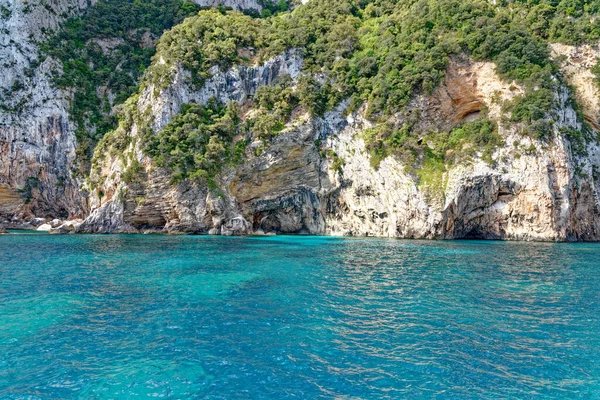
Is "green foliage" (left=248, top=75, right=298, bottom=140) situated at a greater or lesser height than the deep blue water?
greater

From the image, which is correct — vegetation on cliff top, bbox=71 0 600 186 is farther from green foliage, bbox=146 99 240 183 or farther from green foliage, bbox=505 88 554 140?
green foliage, bbox=146 99 240 183

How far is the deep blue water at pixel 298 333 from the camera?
672cm

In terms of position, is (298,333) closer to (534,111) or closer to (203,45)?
(534,111)

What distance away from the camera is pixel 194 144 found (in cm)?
4494

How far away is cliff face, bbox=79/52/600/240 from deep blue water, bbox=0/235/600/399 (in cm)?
2110

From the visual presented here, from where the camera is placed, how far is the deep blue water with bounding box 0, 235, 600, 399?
6723mm

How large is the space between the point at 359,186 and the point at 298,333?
35164 millimetres

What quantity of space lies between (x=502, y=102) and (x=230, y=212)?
32330mm

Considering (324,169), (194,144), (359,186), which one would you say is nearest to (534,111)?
(359,186)

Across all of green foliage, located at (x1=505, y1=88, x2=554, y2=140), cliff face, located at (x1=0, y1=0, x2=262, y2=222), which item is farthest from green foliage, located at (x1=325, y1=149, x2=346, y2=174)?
cliff face, located at (x1=0, y1=0, x2=262, y2=222)

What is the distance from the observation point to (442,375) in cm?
708

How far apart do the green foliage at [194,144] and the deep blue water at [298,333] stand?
86.2 feet

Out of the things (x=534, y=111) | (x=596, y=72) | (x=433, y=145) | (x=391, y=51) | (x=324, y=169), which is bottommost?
(x=324, y=169)

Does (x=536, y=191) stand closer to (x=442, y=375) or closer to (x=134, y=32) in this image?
(x=442, y=375)
